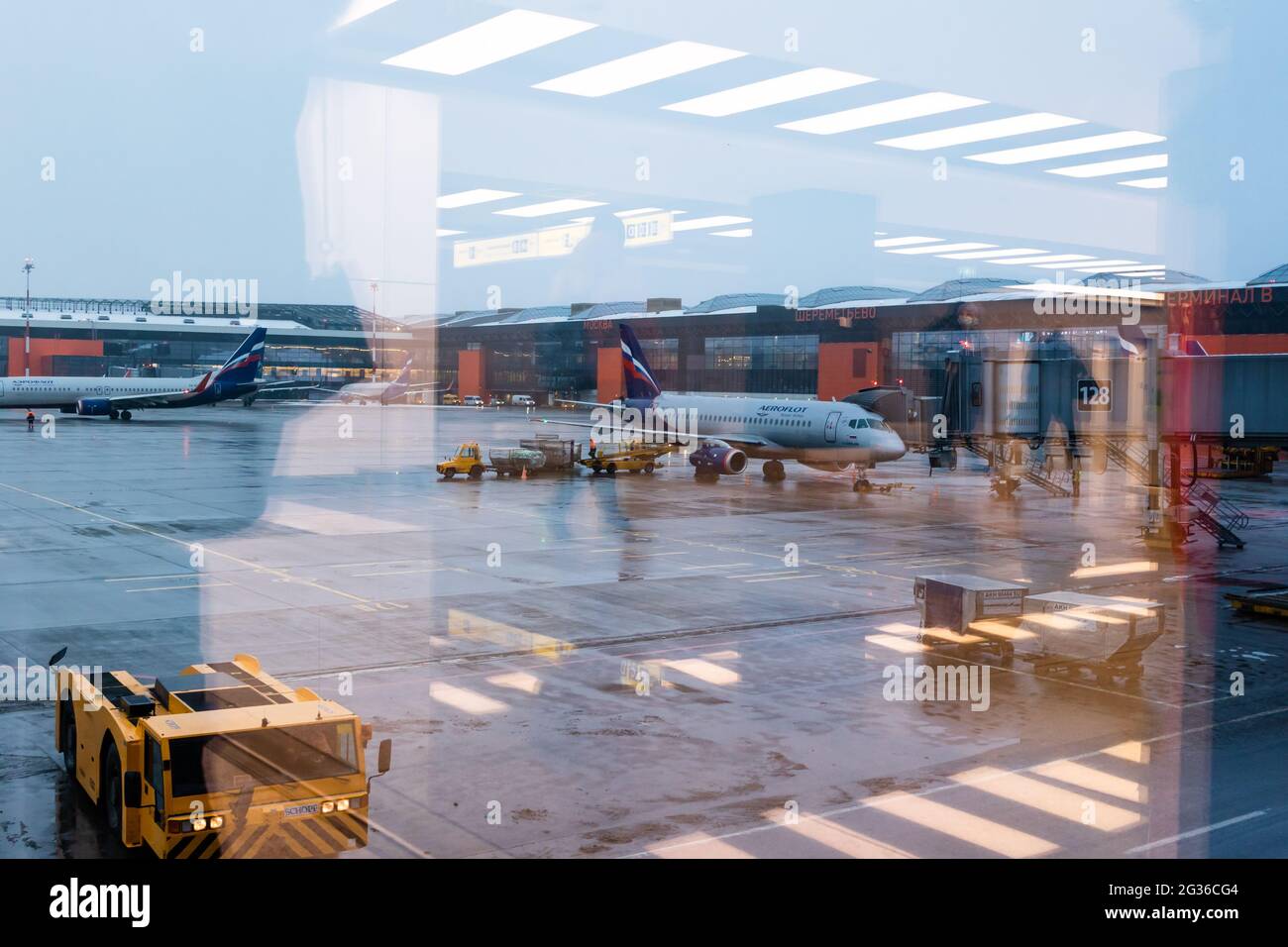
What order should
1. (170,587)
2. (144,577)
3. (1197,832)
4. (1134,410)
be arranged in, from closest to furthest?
(1197,832) → (170,587) → (144,577) → (1134,410)

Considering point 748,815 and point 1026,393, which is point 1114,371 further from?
point 748,815

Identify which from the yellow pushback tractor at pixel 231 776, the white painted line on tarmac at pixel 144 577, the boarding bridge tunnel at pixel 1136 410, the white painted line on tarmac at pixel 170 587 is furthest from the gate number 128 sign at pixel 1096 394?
the yellow pushback tractor at pixel 231 776

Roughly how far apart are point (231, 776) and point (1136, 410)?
33753 millimetres

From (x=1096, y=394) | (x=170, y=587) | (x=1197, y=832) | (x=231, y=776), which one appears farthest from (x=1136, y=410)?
(x=231, y=776)

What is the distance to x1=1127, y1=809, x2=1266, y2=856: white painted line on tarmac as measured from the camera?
496 inches

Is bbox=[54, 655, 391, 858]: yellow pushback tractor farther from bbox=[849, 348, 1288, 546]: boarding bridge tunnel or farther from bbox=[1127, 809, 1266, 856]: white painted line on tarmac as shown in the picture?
bbox=[849, 348, 1288, 546]: boarding bridge tunnel

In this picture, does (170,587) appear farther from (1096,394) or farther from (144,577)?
(1096,394)

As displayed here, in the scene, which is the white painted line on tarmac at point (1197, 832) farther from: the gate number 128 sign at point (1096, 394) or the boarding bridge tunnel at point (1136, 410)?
the gate number 128 sign at point (1096, 394)

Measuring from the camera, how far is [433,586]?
28.3 meters

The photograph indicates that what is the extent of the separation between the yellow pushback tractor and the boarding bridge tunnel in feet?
97.6

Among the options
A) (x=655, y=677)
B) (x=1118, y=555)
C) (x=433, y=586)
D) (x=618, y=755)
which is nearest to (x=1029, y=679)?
(x=655, y=677)

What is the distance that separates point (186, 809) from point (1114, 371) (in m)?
34.7

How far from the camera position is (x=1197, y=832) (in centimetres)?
1311

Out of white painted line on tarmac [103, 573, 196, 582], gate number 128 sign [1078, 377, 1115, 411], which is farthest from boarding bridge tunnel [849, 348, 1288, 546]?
white painted line on tarmac [103, 573, 196, 582]
